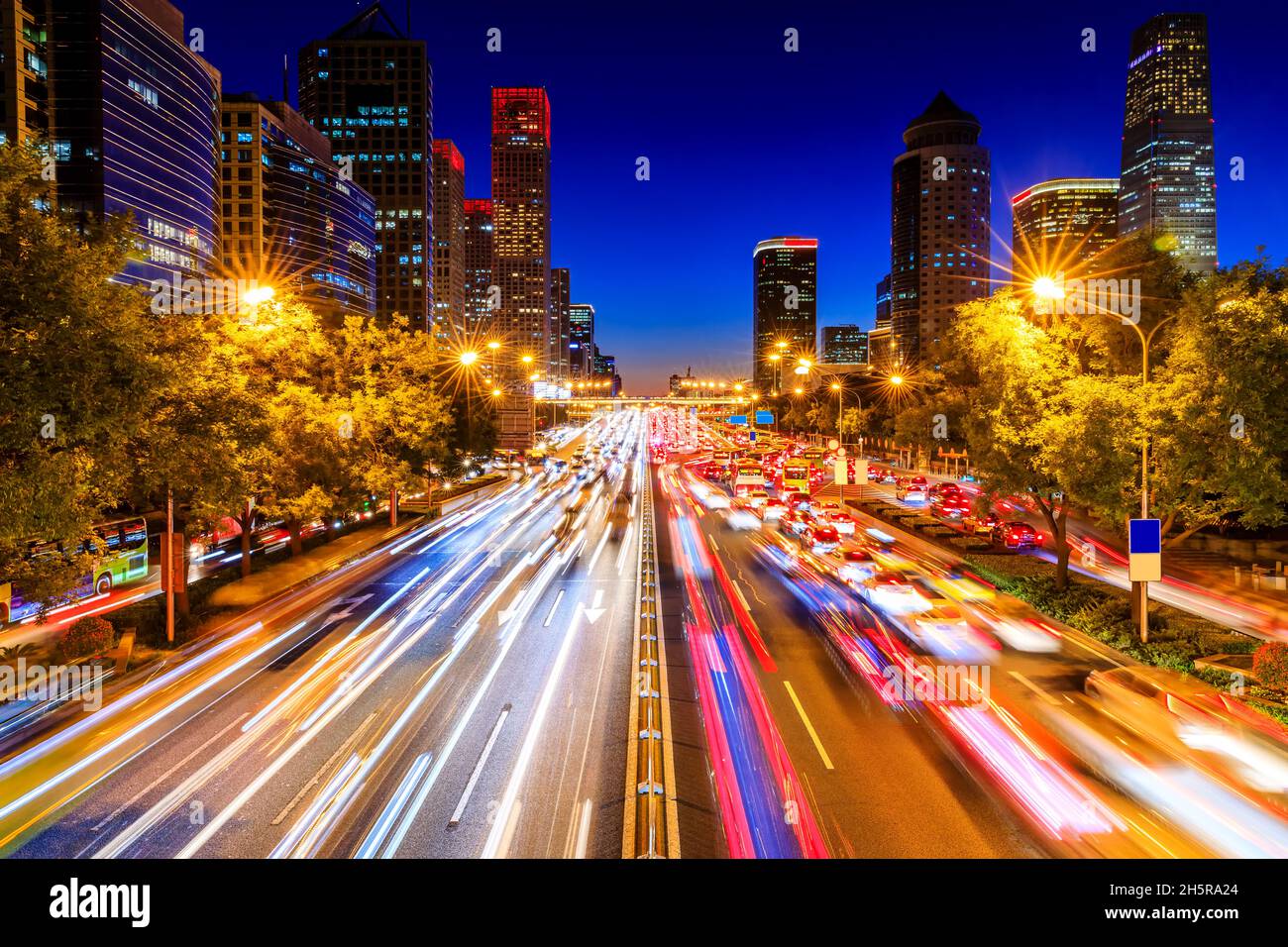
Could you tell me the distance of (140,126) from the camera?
85.3 m

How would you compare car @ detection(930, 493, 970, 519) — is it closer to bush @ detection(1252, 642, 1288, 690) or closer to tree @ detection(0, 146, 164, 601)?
bush @ detection(1252, 642, 1288, 690)

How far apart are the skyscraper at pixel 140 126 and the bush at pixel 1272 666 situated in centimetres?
8391

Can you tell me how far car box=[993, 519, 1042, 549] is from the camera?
32469 millimetres

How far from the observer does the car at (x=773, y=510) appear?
45250mm

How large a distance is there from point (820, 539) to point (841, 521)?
487cm

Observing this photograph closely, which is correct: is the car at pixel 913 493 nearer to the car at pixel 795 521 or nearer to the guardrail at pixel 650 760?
the car at pixel 795 521

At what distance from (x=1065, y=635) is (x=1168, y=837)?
11121mm

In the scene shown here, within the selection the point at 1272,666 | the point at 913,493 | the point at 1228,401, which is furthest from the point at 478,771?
the point at 913,493

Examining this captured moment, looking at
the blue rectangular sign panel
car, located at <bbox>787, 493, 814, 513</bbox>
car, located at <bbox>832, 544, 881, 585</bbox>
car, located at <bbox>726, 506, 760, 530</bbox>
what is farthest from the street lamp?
car, located at <bbox>787, 493, 814, 513</bbox>

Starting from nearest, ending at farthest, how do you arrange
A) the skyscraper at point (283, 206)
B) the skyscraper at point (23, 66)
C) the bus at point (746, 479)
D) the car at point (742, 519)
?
the car at point (742, 519) < the bus at point (746, 479) < the skyscraper at point (23, 66) < the skyscraper at point (283, 206)

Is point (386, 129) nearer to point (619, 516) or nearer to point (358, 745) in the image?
point (619, 516)

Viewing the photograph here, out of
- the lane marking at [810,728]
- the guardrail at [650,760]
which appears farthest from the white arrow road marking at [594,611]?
the lane marking at [810,728]

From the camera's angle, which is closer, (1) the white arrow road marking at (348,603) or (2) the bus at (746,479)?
(1) the white arrow road marking at (348,603)
